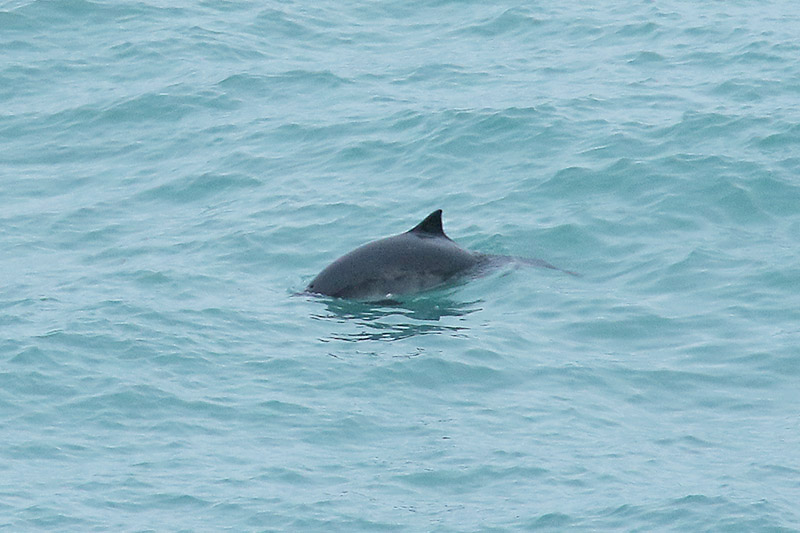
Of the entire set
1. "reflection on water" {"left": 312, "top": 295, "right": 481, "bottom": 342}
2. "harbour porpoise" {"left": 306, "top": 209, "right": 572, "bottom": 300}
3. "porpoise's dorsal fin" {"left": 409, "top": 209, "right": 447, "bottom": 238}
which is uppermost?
"porpoise's dorsal fin" {"left": 409, "top": 209, "right": 447, "bottom": 238}

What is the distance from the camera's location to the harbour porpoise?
1492 centimetres

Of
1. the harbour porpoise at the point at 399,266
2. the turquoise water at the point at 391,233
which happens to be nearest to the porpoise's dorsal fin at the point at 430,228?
the harbour porpoise at the point at 399,266

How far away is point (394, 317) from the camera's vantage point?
1445cm

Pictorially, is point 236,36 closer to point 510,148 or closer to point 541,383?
point 510,148

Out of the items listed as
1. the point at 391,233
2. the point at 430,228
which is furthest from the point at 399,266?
the point at 391,233

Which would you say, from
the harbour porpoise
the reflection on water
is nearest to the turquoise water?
the reflection on water

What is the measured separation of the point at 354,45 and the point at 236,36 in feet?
6.81

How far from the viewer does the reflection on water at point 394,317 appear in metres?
13.9

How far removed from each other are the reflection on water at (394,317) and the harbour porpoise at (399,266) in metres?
0.17

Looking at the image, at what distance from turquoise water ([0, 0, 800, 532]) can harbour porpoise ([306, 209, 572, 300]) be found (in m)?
0.23

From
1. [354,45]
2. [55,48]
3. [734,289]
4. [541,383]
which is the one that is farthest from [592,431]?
[55,48]

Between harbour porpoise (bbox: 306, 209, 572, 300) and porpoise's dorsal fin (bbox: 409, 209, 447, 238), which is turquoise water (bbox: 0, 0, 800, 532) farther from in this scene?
porpoise's dorsal fin (bbox: 409, 209, 447, 238)

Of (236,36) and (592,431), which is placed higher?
(236,36)

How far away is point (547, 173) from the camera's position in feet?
60.2
